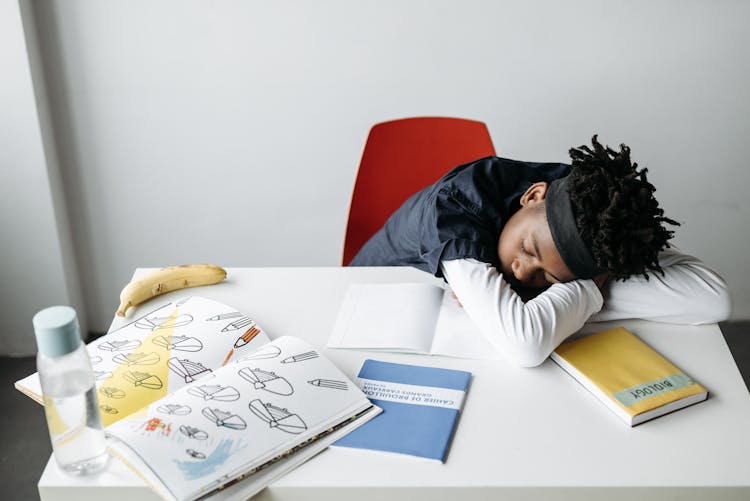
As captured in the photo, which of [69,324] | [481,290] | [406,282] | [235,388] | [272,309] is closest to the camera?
[69,324]

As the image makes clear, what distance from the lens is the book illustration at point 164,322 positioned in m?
1.24

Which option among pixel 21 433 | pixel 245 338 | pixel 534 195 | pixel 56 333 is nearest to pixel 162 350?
pixel 245 338

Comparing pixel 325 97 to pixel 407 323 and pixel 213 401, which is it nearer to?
pixel 407 323

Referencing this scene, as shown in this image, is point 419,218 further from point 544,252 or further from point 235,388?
point 235,388

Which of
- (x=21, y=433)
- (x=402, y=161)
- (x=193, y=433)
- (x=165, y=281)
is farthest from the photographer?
(x=21, y=433)

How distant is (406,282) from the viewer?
57.0 inches

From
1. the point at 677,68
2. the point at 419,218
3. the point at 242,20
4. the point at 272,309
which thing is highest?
the point at 242,20

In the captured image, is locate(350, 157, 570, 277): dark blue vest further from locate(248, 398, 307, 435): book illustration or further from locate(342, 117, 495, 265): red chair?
locate(248, 398, 307, 435): book illustration

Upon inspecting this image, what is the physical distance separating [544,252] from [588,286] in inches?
4.0

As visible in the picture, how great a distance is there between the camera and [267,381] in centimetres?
107

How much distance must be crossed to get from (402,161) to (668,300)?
2.74ft

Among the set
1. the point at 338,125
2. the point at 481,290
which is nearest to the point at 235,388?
the point at 481,290

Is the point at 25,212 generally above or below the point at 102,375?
below

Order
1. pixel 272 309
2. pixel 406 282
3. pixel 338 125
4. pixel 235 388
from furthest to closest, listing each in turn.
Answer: pixel 338 125, pixel 406 282, pixel 272 309, pixel 235 388
